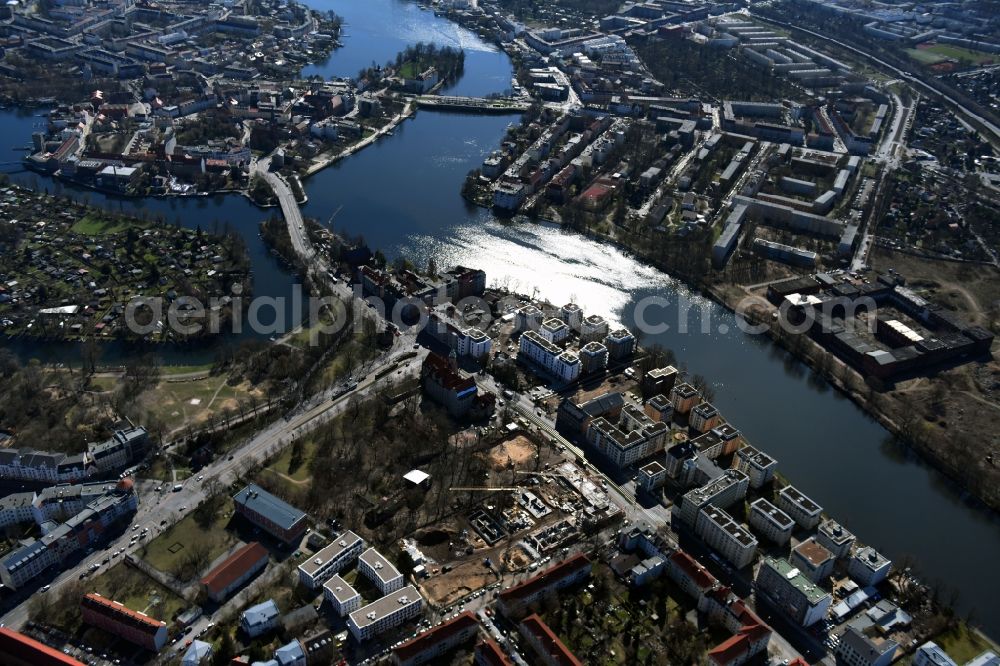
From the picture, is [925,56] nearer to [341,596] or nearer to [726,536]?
[726,536]

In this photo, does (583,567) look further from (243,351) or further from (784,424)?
(243,351)

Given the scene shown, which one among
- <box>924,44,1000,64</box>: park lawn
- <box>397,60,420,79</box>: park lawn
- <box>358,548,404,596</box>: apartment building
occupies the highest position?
<box>924,44,1000,64</box>: park lawn

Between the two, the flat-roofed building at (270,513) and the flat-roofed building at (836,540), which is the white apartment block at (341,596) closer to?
the flat-roofed building at (270,513)

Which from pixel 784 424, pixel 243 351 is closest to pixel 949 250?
pixel 784 424

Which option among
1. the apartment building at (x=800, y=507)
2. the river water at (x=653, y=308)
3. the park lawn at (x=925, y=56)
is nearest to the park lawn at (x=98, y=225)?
the river water at (x=653, y=308)

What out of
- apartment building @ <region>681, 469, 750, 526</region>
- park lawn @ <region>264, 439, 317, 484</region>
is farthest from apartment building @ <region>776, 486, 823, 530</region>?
park lawn @ <region>264, 439, 317, 484</region>

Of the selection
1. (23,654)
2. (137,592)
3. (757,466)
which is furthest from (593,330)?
(23,654)

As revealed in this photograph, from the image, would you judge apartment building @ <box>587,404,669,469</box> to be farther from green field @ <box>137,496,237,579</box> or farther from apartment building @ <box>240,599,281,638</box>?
green field @ <box>137,496,237,579</box>
